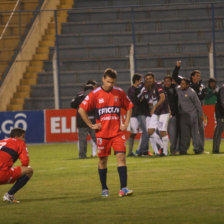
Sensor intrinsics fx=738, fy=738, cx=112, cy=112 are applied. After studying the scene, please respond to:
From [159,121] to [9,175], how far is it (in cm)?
846

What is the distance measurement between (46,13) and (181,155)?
14.2 metres

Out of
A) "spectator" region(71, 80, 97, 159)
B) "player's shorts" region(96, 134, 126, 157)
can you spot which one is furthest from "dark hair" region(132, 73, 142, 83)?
"player's shorts" region(96, 134, 126, 157)

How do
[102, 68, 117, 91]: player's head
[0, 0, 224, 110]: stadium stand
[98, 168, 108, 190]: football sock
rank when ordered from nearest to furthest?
[102, 68, 117, 91]: player's head < [98, 168, 108, 190]: football sock < [0, 0, 224, 110]: stadium stand

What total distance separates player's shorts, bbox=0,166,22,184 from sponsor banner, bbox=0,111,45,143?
50.0ft

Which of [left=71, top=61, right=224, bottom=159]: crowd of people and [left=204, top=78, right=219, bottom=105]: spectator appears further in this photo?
[left=204, top=78, right=219, bottom=105]: spectator

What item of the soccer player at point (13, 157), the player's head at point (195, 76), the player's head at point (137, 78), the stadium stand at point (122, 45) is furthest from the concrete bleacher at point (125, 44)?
the soccer player at point (13, 157)

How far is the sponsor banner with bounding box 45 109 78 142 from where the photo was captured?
25734 millimetres

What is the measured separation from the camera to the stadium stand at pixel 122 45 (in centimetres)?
2966

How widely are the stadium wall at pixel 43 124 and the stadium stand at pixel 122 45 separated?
3.01 metres

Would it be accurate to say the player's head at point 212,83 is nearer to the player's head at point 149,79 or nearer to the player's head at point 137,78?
the player's head at point 137,78

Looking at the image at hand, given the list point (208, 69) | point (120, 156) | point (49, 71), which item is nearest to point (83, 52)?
point (49, 71)

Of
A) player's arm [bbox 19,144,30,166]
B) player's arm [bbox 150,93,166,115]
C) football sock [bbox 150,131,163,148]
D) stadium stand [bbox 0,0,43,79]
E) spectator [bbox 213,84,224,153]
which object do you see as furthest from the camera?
stadium stand [bbox 0,0,43,79]

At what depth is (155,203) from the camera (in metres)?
9.98

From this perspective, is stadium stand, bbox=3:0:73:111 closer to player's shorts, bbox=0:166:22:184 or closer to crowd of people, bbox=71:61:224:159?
crowd of people, bbox=71:61:224:159
